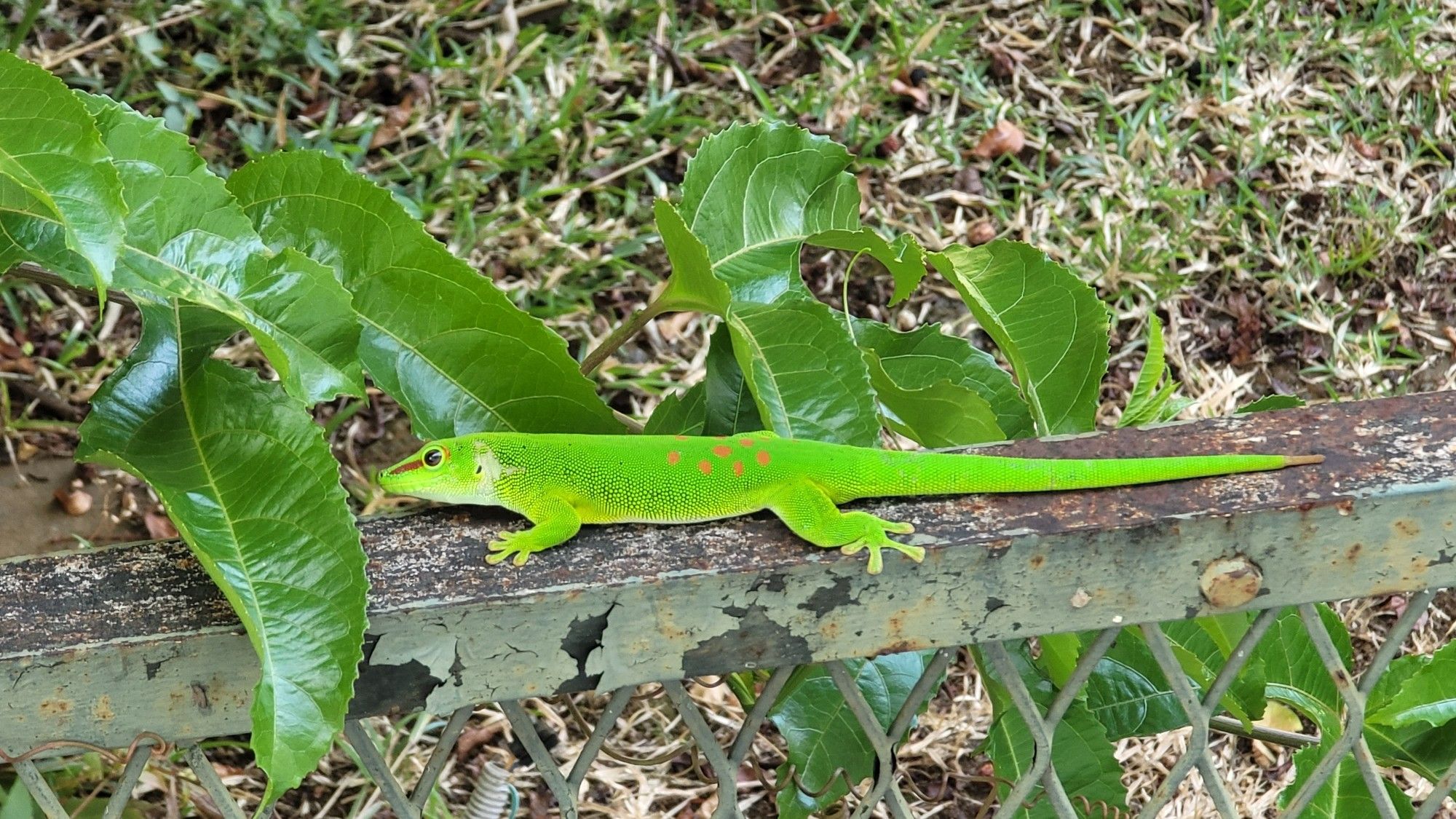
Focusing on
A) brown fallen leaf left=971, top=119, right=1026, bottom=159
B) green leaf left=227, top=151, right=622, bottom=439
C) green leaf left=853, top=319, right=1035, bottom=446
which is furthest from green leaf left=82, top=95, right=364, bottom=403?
brown fallen leaf left=971, top=119, right=1026, bottom=159

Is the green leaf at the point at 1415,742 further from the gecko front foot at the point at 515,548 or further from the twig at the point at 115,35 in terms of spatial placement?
the twig at the point at 115,35

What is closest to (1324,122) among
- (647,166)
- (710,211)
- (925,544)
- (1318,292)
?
(1318,292)

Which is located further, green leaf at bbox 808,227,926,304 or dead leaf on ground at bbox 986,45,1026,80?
dead leaf on ground at bbox 986,45,1026,80

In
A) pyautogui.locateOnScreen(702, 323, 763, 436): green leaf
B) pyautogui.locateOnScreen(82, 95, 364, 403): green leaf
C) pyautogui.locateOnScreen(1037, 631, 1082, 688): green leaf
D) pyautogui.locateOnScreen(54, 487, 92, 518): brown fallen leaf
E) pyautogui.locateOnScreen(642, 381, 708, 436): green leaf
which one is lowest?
pyautogui.locateOnScreen(54, 487, 92, 518): brown fallen leaf

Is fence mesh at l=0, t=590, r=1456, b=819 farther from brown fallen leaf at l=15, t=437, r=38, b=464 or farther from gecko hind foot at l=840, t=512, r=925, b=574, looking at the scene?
brown fallen leaf at l=15, t=437, r=38, b=464

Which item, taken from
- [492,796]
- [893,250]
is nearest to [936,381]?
[893,250]

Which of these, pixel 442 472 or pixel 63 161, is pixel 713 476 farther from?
pixel 63 161

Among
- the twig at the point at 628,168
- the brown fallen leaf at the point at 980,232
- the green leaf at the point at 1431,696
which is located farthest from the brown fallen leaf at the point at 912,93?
the green leaf at the point at 1431,696
